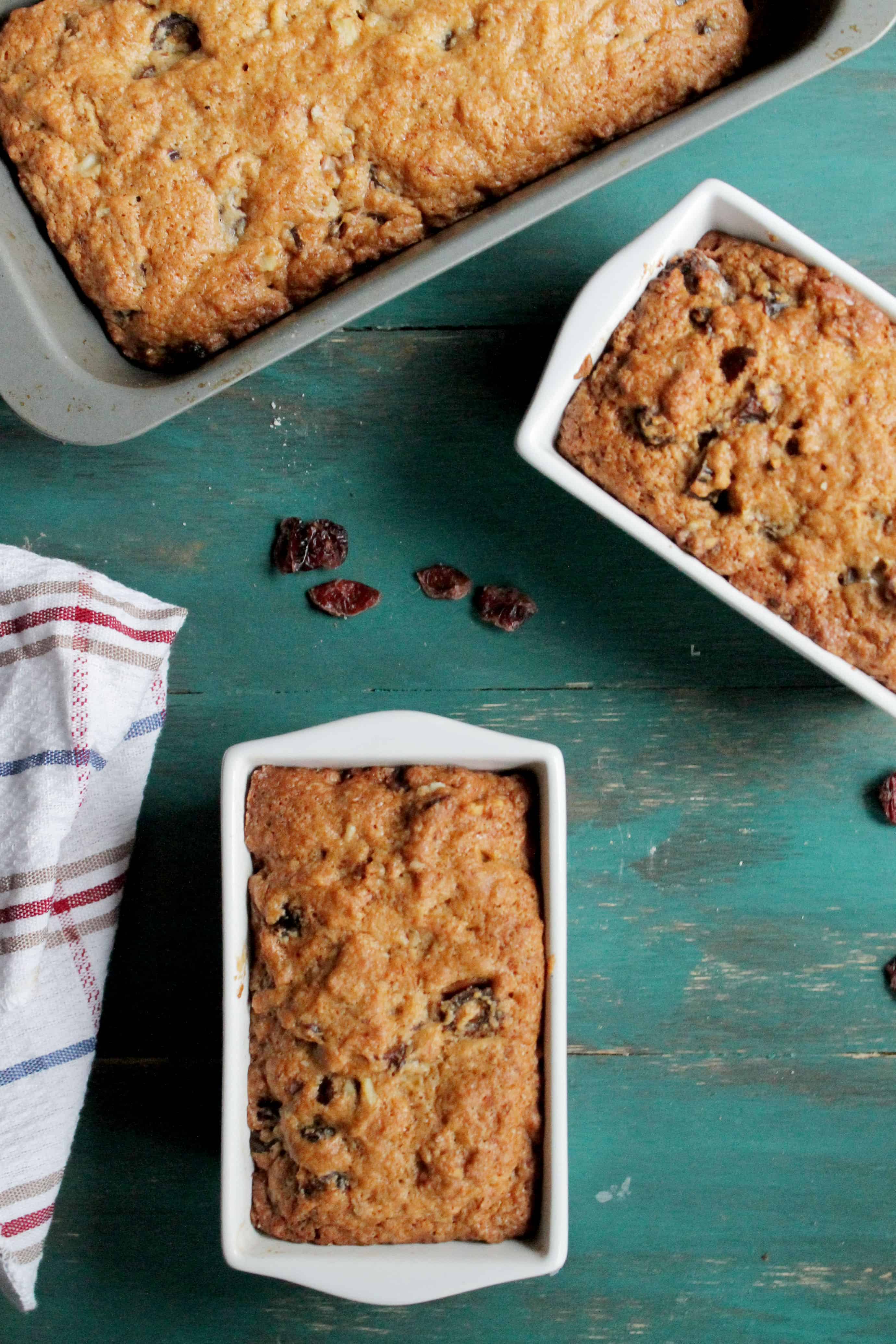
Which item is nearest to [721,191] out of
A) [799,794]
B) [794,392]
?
[794,392]

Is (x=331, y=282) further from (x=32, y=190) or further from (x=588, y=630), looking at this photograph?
(x=588, y=630)

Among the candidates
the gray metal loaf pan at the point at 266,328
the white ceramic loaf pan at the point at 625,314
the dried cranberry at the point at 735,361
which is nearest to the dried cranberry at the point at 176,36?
the gray metal loaf pan at the point at 266,328

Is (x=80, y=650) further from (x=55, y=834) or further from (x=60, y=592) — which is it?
(x=55, y=834)

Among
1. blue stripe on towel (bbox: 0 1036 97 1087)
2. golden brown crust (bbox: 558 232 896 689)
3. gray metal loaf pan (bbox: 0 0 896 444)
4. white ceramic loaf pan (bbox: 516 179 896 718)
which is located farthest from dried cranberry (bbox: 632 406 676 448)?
blue stripe on towel (bbox: 0 1036 97 1087)

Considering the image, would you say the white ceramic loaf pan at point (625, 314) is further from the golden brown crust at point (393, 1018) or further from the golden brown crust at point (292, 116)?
the golden brown crust at point (393, 1018)

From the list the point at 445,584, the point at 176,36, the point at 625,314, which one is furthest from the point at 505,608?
the point at 176,36
